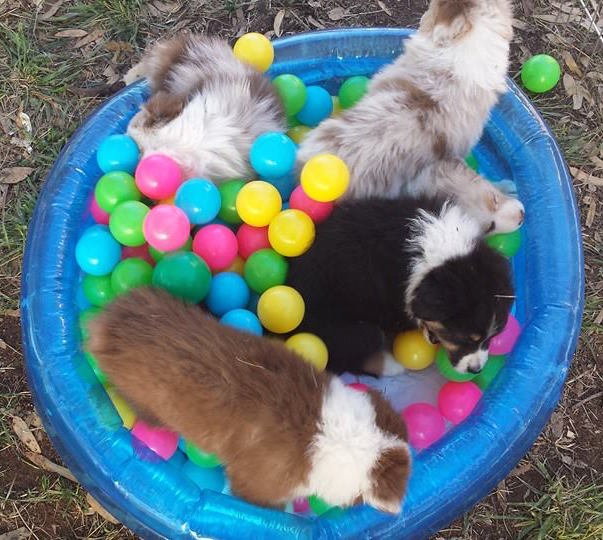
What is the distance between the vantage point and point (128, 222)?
282 centimetres

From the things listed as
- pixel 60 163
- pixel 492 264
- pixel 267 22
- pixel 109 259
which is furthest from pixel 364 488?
pixel 267 22

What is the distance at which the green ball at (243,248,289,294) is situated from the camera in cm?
285

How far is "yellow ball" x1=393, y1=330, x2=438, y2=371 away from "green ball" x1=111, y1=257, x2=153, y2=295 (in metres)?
1.13

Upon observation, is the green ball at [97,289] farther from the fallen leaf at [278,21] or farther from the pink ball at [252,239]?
the fallen leaf at [278,21]

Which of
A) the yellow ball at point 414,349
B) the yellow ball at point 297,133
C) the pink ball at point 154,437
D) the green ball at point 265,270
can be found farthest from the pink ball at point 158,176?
the yellow ball at point 414,349

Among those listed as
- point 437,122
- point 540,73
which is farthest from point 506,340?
point 540,73

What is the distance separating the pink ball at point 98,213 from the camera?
312 cm

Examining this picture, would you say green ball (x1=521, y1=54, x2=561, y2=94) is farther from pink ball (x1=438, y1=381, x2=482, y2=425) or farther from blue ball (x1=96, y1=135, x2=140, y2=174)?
blue ball (x1=96, y1=135, x2=140, y2=174)

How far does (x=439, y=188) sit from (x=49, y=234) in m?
1.77

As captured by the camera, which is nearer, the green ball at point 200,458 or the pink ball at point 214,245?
the green ball at point 200,458

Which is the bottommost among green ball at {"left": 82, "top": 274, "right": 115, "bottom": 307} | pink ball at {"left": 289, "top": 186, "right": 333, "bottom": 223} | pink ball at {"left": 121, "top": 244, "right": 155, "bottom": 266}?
green ball at {"left": 82, "top": 274, "right": 115, "bottom": 307}

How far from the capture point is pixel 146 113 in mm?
3092

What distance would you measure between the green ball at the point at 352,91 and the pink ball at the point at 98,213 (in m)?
1.40

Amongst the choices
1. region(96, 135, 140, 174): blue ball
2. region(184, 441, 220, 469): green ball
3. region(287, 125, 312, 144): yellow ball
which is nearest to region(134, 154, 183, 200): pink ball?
region(96, 135, 140, 174): blue ball
